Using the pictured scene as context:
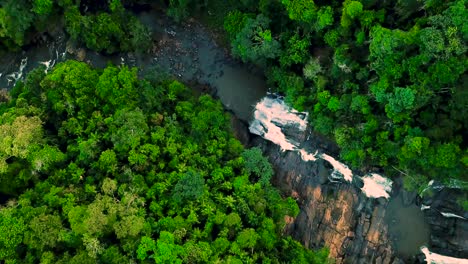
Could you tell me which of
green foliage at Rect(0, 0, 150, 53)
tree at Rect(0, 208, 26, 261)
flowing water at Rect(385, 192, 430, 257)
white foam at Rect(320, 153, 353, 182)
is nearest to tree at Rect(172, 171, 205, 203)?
tree at Rect(0, 208, 26, 261)

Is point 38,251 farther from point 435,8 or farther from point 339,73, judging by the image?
point 435,8

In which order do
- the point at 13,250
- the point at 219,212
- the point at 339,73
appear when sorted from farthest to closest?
the point at 339,73 → the point at 219,212 → the point at 13,250

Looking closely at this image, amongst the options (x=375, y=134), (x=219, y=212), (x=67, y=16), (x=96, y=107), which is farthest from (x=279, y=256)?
(x=67, y=16)

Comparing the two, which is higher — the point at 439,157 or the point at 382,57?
the point at 382,57

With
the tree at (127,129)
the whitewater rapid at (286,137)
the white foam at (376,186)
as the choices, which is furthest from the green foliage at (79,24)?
the white foam at (376,186)

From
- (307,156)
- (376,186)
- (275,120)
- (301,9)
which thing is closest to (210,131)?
(275,120)

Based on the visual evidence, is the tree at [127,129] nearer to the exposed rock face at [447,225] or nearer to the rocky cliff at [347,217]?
the rocky cliff at [347,217]

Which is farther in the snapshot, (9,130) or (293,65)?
(293,65)

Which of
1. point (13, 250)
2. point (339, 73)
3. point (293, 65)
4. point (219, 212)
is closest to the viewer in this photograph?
point (13, 250)
